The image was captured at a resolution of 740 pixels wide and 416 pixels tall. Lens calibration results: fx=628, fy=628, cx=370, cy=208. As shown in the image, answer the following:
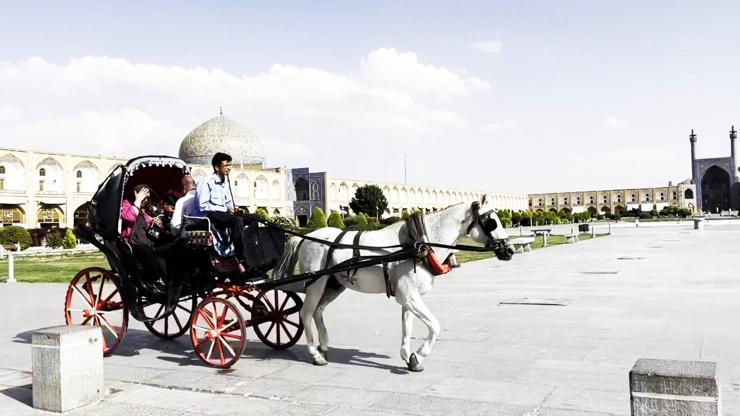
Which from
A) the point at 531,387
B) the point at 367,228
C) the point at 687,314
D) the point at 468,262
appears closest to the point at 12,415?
the point at 367,228

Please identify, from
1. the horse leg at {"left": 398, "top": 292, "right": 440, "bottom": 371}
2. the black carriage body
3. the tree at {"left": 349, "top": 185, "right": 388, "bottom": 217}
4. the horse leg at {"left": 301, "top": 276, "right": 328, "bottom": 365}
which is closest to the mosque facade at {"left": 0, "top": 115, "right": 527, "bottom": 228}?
the tree at {"left": 349, "top": 185, "right": 388, "bottom": 217}

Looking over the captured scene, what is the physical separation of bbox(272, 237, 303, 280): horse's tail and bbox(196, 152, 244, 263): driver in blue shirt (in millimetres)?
368

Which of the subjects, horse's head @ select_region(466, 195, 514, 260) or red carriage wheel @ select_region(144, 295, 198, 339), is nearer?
horse's head @ select_region(466, 195, 514, 260)

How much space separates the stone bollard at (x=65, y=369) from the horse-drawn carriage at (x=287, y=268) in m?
1.12

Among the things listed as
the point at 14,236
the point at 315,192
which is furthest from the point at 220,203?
the point at 315,192

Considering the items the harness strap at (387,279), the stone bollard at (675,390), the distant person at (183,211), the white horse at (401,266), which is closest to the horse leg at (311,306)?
the white horse at (401,266)

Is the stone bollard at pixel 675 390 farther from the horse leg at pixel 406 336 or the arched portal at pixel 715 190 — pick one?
the arched portal at pixel 715 190

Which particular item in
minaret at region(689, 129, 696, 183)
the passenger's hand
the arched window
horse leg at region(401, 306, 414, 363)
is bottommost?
horse leg at region(401, 306, 414, 363)

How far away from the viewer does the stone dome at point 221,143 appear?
6366cm

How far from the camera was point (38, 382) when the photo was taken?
4.74m

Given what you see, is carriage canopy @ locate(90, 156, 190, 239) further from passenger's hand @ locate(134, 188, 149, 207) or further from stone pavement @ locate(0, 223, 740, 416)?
stone pavement @ locate(0, 223, 740, 416)

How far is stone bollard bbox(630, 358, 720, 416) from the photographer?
2.89 metres

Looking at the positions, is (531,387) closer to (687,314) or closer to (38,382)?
(38,382)

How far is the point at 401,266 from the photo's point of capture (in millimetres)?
5582
